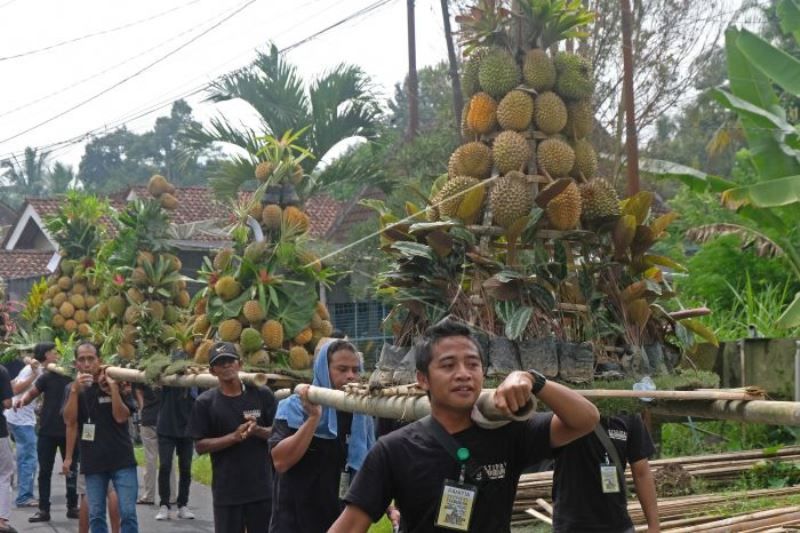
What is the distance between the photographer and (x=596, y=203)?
850 cm

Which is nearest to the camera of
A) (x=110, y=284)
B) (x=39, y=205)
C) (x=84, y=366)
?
(x=84, y=366)

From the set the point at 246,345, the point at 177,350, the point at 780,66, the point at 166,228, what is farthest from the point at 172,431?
the point at 780,66

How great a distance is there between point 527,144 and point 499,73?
0.52 m

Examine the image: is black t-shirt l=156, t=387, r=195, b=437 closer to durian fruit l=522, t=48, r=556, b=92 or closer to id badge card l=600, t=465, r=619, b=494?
durian fruit l=522, t=48, r=556, b=92

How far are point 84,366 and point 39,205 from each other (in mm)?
25840

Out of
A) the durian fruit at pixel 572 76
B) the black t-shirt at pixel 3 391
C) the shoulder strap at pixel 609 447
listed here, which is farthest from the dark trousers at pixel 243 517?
the black t-shirt at pixel 3 391

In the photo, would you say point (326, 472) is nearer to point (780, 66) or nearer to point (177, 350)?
point (177, 350)

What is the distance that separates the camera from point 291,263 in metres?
11.9

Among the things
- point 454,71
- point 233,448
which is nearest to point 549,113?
point 233,448

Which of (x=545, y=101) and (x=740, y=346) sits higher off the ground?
(x=545, y=101)

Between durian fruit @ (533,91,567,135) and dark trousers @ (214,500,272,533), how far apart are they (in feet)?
9.97

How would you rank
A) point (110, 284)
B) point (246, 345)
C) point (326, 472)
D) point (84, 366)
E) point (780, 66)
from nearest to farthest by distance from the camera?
point (326, 472) → point (84, 366) → point (246, 345) → point (780, 66) → point (110, 284)

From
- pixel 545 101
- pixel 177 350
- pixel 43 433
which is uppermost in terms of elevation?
pixel 545 101

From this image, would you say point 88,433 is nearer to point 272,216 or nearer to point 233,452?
point 233,452
